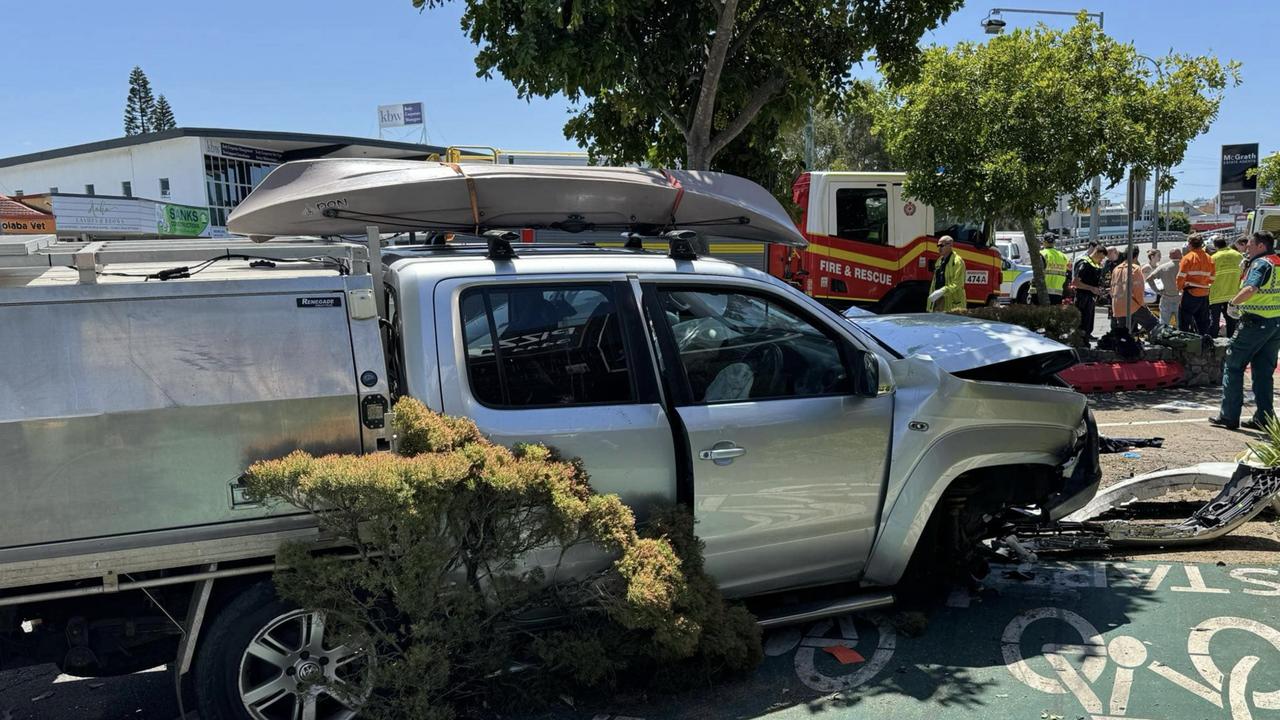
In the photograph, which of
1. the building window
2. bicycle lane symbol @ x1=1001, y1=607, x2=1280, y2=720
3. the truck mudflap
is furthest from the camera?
the building window

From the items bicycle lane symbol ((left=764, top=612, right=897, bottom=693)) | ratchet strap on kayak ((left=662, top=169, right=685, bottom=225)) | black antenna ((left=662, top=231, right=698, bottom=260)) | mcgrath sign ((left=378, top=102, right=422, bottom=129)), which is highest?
mcgrath sign ((left=378, top=102, right=422, bottom=129))

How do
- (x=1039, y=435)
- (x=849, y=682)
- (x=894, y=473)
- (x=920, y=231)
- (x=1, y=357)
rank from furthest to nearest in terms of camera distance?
(x=920, y=231) → (x=1039, y=435) → (x=894, y=473) → (x=849, y=682) → (x=1, y=357)

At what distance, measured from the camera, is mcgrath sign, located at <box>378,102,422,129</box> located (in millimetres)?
56594

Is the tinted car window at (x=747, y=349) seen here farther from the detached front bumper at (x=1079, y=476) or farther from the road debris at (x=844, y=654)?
the detached front bumper at (x=1079, y=476)

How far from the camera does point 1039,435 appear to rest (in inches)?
187

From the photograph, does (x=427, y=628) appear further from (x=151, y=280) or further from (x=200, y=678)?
(x=151, y=280)

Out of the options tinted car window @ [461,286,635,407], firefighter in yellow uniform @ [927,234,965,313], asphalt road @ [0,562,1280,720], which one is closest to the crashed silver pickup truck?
tinted car window @ [461,286,635,407]

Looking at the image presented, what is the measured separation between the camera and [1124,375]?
1087 centimetres

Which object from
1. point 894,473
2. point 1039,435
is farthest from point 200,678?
point 1039,435

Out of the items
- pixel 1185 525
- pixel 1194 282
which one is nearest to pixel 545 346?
pixel 1185 525

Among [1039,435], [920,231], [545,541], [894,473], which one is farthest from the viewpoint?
[920,231]

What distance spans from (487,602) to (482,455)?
2.15 feet

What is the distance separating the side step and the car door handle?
793mm

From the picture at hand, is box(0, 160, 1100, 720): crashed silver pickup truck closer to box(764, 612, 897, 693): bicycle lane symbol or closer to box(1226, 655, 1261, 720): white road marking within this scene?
box(764, 612, 897, 693): bicycle lane symbol
